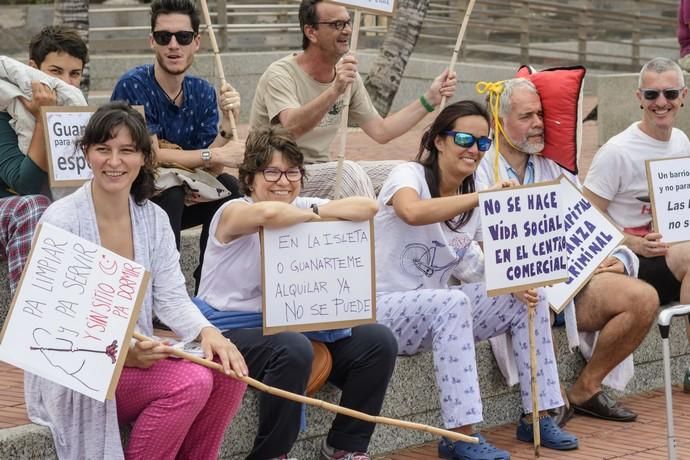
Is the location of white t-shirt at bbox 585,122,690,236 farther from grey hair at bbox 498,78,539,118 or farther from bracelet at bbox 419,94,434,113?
bracelet at bbox 419,94,434,113

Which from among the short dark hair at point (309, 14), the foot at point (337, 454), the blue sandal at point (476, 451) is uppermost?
the short dark hair at point (309, 14)

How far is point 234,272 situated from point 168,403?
823mm

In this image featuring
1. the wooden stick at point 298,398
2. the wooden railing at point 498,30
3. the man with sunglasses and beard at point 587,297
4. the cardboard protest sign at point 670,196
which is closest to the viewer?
the wooden stick at point 298,398

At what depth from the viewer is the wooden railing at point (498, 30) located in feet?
57.7

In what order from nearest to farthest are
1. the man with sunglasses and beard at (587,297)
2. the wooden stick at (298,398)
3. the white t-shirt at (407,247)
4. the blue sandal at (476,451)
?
the wooden stick at (298,398) < the blue sandal at (476,451) < the white t-shirt at (407,247) < the man with sunglasses and beard at (587,297)

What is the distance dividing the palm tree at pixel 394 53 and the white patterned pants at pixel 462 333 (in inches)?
276

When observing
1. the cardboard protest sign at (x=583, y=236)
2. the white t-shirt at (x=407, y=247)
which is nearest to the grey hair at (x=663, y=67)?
the cardboard protest sign at (x=583, y=236)

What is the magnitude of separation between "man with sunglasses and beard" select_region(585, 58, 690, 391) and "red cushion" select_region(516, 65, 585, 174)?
59cm

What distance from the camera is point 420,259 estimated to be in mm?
6160

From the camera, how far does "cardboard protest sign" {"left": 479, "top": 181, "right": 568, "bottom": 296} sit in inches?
232

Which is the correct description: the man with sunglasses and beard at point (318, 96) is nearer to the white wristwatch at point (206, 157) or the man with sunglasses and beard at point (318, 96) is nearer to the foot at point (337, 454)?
the white wristwatch at point (206, 157)

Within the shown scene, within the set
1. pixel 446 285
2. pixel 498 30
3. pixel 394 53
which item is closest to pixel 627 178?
pixel 446 285

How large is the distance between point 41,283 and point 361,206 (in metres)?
1.47

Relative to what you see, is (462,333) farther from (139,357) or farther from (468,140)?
(139,357)
